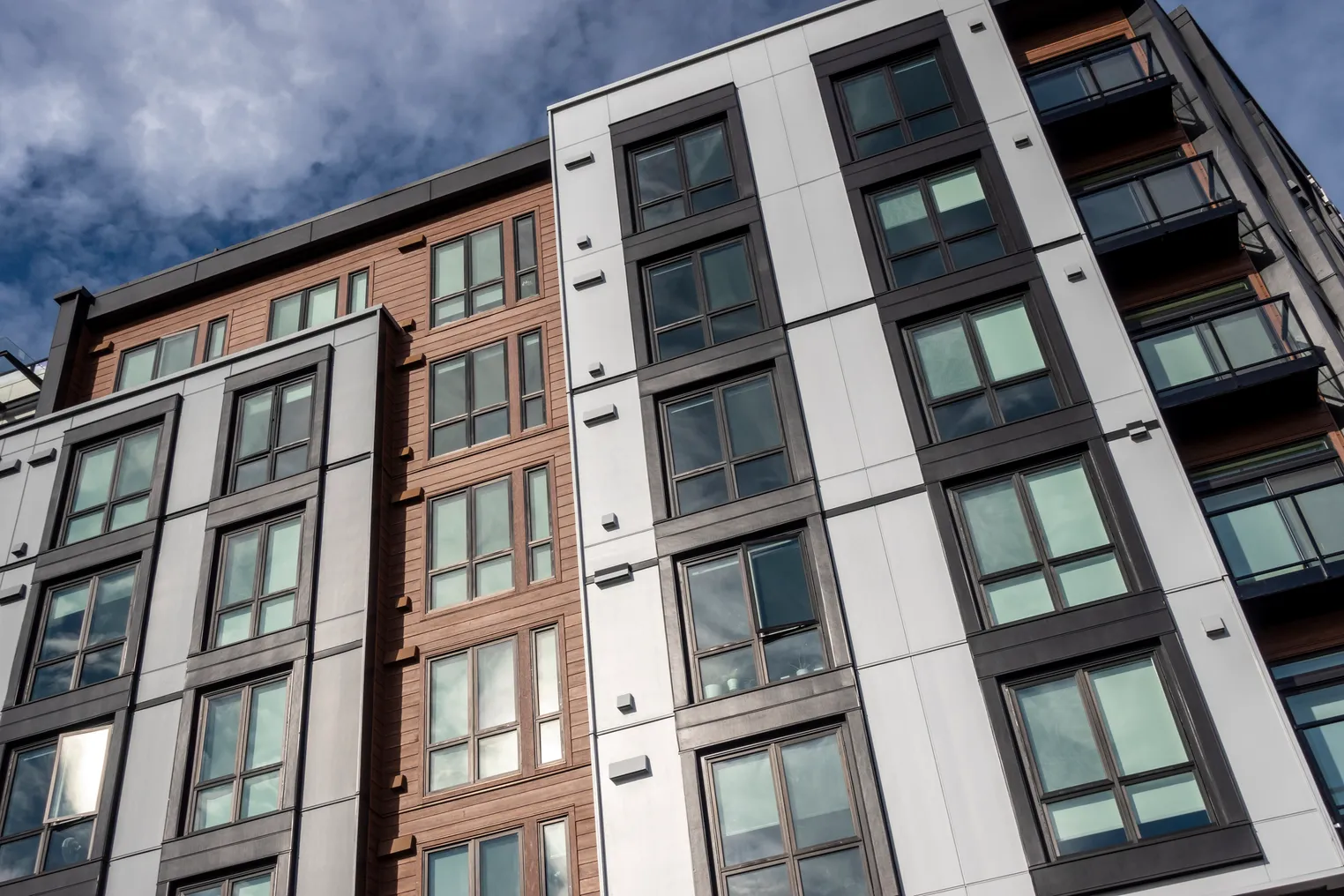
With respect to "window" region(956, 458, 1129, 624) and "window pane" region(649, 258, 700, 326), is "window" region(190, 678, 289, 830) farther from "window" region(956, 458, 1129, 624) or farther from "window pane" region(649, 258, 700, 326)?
"window" region(956, 458, 1129, 624)

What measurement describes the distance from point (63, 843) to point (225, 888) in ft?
10.8

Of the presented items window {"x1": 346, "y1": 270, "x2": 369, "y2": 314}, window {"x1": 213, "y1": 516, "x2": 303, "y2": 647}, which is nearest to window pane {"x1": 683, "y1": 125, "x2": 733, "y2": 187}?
window {"x1": 346, "y1": 270, "x2": 369, "y2": 314}

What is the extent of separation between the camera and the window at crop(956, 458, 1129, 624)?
56.5 feet

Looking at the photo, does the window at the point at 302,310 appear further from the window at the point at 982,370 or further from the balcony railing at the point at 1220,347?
the balcony railing at the point at 1220,347

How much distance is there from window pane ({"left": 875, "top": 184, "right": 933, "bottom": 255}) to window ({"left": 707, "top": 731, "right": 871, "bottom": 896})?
8920 mm

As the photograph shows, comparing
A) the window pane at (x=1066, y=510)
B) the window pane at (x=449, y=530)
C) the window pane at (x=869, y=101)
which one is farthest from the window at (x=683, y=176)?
the window pane at (x=1066, y=510)

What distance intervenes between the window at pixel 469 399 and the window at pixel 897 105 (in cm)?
797

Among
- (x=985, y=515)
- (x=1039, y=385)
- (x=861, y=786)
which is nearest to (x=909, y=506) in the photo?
(x=985, y=515)

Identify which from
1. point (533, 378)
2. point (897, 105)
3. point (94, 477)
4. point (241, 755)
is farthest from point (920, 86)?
point (94, 477)

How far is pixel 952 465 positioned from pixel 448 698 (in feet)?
29.4

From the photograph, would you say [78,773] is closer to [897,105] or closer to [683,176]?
[683,176]

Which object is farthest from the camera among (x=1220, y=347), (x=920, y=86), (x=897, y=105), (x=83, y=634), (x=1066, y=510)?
(x=920, y=86)

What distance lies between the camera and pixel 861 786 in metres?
16.4

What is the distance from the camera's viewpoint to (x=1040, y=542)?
17766 millimetres
